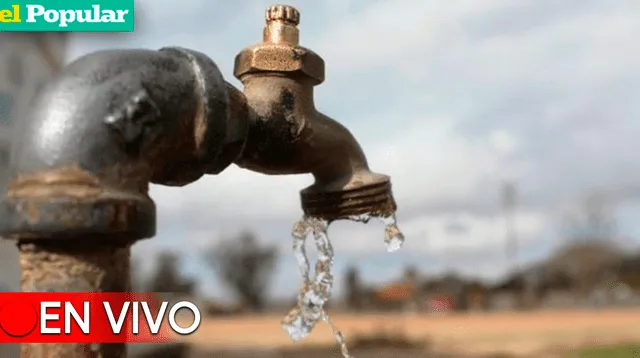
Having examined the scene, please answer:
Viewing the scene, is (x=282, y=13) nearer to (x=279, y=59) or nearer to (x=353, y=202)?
(x=279, y=59)

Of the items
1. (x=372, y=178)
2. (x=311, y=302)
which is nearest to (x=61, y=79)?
(x=372, y=178)

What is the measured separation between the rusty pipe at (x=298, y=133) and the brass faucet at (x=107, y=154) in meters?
0.05

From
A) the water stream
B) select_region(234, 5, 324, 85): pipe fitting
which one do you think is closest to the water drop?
the water stream

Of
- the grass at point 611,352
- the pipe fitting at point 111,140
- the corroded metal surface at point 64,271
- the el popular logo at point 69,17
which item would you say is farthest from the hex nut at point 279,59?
the grass at point 611,352

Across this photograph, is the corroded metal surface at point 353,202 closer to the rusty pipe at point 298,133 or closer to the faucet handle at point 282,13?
the rusty pipe at point 298,133

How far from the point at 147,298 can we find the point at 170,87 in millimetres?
360

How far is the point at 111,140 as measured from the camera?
1.04 meters

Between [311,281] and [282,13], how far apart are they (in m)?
0.56

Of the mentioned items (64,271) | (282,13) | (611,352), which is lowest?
(64,271)

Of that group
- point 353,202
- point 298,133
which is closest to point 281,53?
point 298,133

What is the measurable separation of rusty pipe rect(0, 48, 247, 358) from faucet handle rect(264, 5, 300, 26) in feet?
1.06

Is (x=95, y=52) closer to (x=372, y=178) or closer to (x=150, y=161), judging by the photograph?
(x=150, y=161)

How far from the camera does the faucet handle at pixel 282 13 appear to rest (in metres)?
1.44

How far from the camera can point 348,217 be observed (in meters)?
1.48
